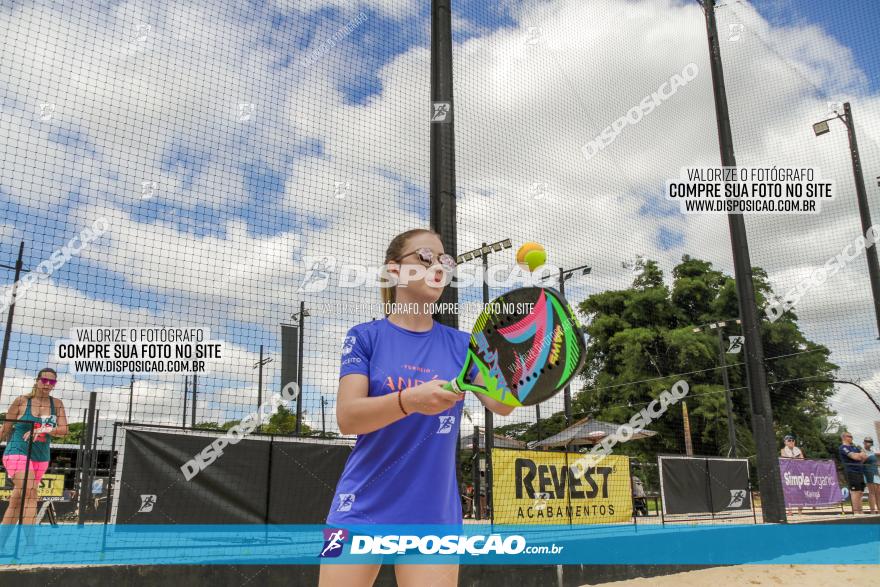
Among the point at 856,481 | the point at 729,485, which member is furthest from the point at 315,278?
the point at 856,481

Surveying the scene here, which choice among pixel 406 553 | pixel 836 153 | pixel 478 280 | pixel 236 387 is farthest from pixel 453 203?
pixel 836 153

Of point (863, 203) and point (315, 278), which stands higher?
point (863, 203)

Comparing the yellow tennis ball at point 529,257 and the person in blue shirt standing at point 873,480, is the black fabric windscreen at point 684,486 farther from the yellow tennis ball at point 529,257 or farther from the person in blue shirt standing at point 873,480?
the yellow tennis ball at point 529,257

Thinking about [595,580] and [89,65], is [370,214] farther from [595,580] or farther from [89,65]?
[595,580]

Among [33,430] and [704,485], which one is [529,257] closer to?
[33,430]

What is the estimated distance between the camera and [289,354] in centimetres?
586

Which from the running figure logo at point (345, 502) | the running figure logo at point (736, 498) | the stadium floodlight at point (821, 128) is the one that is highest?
the stadium floodlight at point (821, 128)

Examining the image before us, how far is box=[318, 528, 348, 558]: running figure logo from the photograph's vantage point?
2025mm

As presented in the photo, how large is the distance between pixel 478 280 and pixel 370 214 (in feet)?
3.51

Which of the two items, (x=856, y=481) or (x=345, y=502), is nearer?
(x=345, y=502)

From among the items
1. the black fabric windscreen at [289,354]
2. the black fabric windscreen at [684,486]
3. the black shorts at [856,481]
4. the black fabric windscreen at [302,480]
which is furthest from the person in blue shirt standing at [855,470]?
the black fabric windscreen at [289,354]

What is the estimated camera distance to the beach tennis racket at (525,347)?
208 centimetres

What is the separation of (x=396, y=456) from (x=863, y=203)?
17.5 meters

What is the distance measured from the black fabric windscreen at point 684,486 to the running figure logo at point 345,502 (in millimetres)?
8834
